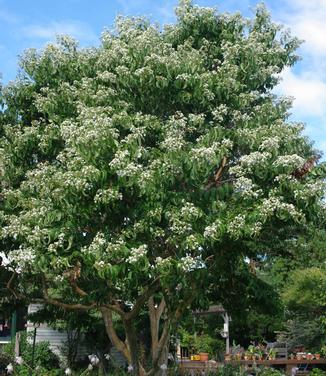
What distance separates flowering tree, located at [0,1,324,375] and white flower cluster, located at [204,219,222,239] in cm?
3

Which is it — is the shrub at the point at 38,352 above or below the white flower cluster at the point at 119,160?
below

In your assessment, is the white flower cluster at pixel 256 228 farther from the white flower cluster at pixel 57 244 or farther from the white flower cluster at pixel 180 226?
the white flower cluster at pixel 57 244

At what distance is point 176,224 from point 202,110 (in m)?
3.18

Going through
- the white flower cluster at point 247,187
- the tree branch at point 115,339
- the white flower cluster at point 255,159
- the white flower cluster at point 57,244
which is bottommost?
the tree branch at point 115,339

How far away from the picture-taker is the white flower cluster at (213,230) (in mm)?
8898

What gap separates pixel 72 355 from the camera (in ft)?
76.9

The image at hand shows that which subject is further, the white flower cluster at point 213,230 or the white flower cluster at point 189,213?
the white flower cluster at point 189,213

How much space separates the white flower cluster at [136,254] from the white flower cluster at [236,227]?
4.31 ft

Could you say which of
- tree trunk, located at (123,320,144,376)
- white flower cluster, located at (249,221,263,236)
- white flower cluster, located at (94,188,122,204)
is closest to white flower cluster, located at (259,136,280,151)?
white flower cluster, located at (249,221,263,236)

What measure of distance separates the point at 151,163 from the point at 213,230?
1.64 meters

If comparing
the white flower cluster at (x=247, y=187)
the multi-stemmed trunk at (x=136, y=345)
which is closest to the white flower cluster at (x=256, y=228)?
the white flower cluster at (x=247, y=187)

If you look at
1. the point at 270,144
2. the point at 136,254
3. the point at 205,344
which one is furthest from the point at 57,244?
the point at 205,344

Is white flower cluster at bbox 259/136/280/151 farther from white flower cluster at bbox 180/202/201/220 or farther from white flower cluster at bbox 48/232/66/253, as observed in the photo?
white flower cluster at bbox 48/232/66/253

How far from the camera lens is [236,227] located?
8938 millimetres
